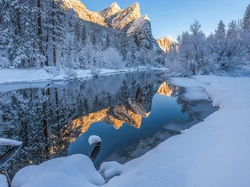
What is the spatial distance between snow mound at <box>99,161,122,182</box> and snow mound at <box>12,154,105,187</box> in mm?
317

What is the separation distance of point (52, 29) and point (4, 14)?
5272 millimetres

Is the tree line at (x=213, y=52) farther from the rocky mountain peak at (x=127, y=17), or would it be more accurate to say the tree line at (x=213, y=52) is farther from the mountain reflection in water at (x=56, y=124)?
the rocky mountain peak at (x=127, y=17)

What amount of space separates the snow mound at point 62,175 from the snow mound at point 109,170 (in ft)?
1.04

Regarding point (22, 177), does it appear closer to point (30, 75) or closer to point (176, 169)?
point (176, 169)

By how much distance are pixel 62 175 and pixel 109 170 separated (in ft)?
3.25

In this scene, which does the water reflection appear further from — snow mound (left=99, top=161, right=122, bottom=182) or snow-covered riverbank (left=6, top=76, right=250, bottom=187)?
snow mound (left=99, top=161, right=122, bottom=182)

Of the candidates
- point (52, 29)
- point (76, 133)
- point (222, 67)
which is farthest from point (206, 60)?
point (76, 133)

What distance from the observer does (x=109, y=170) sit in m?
3.32

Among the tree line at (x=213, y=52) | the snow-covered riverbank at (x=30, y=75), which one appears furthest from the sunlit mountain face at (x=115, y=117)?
the tree line at (x=213, y=52)

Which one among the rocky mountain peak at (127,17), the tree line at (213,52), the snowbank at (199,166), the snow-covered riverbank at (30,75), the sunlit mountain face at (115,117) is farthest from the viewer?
the rocky mountain peak at (127,17)

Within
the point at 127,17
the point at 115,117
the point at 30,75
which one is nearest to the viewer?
the point at 115,117

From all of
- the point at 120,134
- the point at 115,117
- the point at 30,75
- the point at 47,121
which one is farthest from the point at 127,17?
the point at 120,134

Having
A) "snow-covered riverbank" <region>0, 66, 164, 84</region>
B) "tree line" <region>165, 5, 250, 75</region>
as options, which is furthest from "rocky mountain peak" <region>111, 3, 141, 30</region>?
"snow-covered riverbank" <region>0, 66, 164, 84</region>

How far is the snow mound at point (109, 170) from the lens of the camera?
3210 mm
